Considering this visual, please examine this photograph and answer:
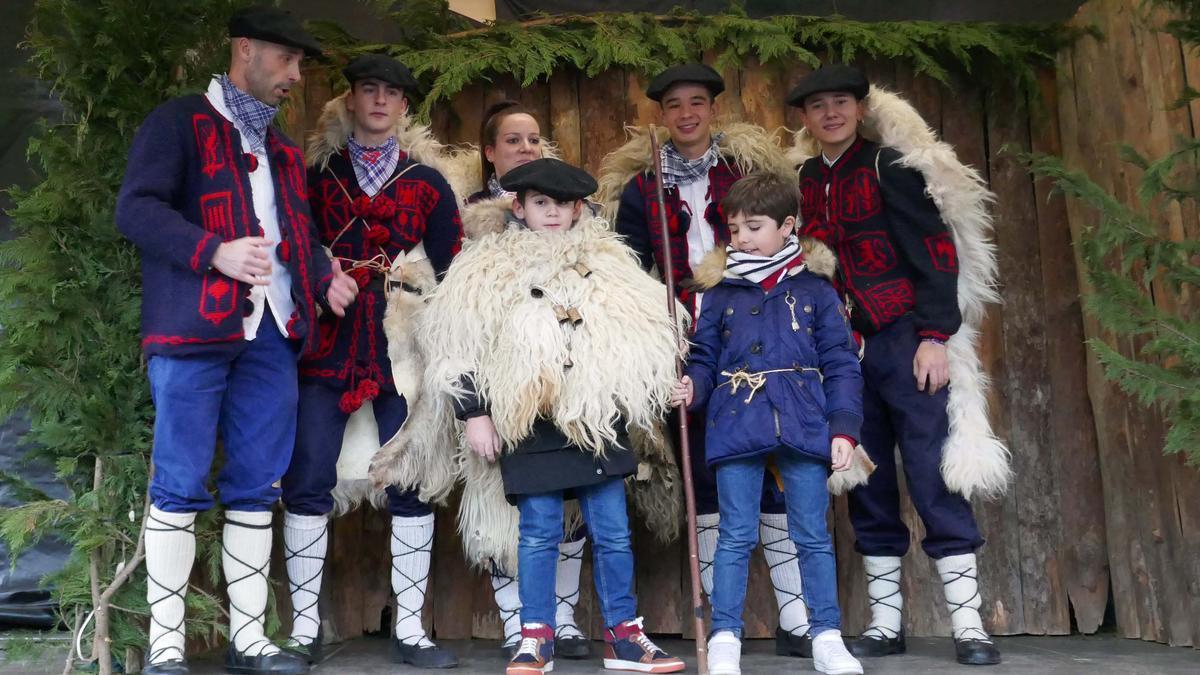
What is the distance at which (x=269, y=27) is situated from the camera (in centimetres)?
357

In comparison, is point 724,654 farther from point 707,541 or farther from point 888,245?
point 888,245

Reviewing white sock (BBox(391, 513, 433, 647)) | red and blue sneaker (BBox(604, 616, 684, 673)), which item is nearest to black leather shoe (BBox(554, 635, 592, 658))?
red and blue sneaker (BBox(604, 616, 684, 673))

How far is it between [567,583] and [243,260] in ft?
5.20

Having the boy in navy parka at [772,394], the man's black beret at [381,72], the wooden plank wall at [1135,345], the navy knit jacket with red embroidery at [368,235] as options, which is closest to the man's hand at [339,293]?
the navy knit jacket with red embroidery at [368,235]

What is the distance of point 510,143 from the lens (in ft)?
14.2

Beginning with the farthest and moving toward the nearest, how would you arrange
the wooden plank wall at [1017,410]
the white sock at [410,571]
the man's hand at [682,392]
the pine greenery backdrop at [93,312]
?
1. the wooden plank wall at [1017,410]
2. the white sock at [410,571]
3. the man's hand at [682,392]
4. the pine greenery backdrop at [93,312]

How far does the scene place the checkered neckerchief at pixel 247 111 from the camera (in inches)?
141

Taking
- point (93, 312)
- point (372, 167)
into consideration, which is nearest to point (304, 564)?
point (93, 312)

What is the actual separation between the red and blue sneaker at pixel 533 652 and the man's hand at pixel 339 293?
3.68 feet

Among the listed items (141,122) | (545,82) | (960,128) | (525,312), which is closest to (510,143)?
(545,82)

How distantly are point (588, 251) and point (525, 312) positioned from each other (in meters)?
0.30

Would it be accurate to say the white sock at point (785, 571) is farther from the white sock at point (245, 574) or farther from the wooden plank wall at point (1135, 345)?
→ the white sock at point (245, 574)

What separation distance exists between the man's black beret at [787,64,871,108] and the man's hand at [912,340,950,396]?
2.89 feet

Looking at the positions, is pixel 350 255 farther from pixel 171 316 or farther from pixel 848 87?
pixel 848 87
